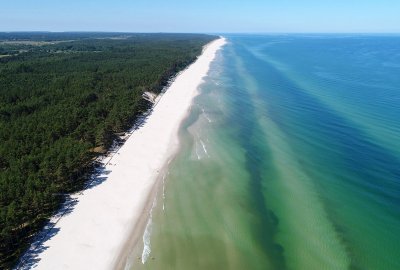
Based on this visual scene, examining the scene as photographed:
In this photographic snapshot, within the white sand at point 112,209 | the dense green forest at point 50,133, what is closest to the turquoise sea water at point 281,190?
the white sand at point 112,209

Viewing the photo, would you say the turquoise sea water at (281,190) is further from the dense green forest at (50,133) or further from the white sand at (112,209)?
the dense green forest at (50,133)

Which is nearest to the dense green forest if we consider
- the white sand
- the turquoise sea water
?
the white sand

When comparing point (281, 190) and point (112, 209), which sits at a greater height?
point (112, 209)

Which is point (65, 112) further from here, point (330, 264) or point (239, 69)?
point (239, 69)

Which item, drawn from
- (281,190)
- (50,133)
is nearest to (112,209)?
(50,133)

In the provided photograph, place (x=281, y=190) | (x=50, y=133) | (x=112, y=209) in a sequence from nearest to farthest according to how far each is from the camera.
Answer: (x=112, y=209) → (x=281, y=190) → (x=50, y=133)

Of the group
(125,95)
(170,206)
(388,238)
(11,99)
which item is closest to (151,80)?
(125,95)

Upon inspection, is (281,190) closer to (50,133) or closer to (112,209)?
(112,209)
